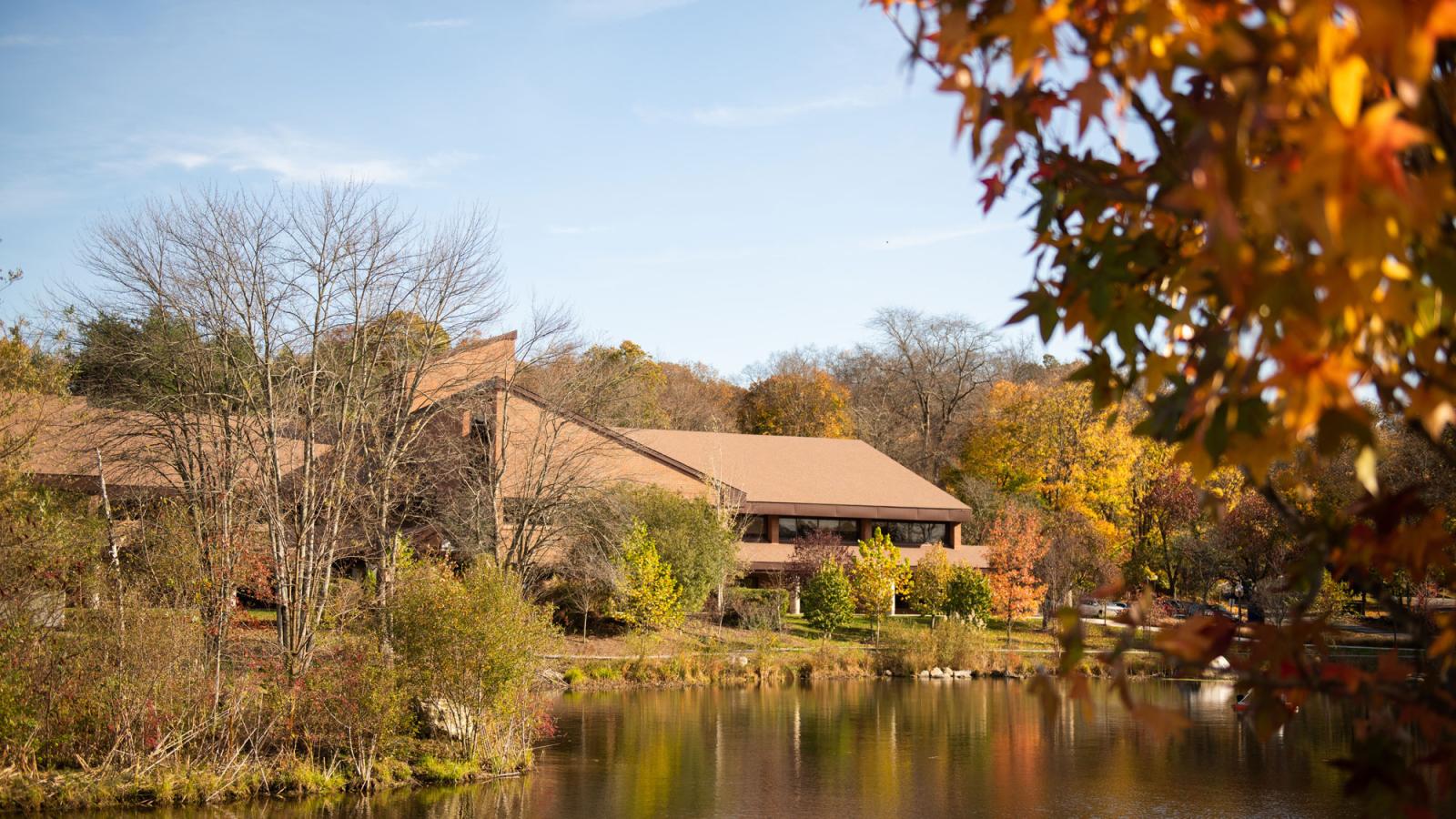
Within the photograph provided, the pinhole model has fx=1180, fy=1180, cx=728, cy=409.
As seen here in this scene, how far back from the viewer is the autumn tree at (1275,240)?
1468 millimetres

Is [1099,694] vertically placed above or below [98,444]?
below

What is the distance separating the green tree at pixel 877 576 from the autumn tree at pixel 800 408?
2200cm

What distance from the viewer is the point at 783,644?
3297 centimetres

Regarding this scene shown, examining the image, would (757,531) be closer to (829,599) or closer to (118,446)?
(829,599)

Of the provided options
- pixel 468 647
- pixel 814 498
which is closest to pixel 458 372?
pixel 468 647

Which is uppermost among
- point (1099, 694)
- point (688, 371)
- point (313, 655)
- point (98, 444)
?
point (688, 371)

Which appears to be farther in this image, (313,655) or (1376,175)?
(313,655)

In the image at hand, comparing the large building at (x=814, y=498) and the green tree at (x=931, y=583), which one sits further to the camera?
the large building at (x=814, y=498)

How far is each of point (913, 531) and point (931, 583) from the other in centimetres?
695

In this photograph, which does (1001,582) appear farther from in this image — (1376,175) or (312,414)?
(1376,175)

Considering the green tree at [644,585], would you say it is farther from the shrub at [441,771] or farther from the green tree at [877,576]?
the shrub at [441,771]

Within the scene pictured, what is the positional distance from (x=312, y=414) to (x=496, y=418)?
324 inches

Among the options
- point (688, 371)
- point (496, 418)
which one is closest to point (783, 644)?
point (496, 418)

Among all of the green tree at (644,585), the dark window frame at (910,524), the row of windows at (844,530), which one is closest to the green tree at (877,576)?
the row of windows at (844,530)
